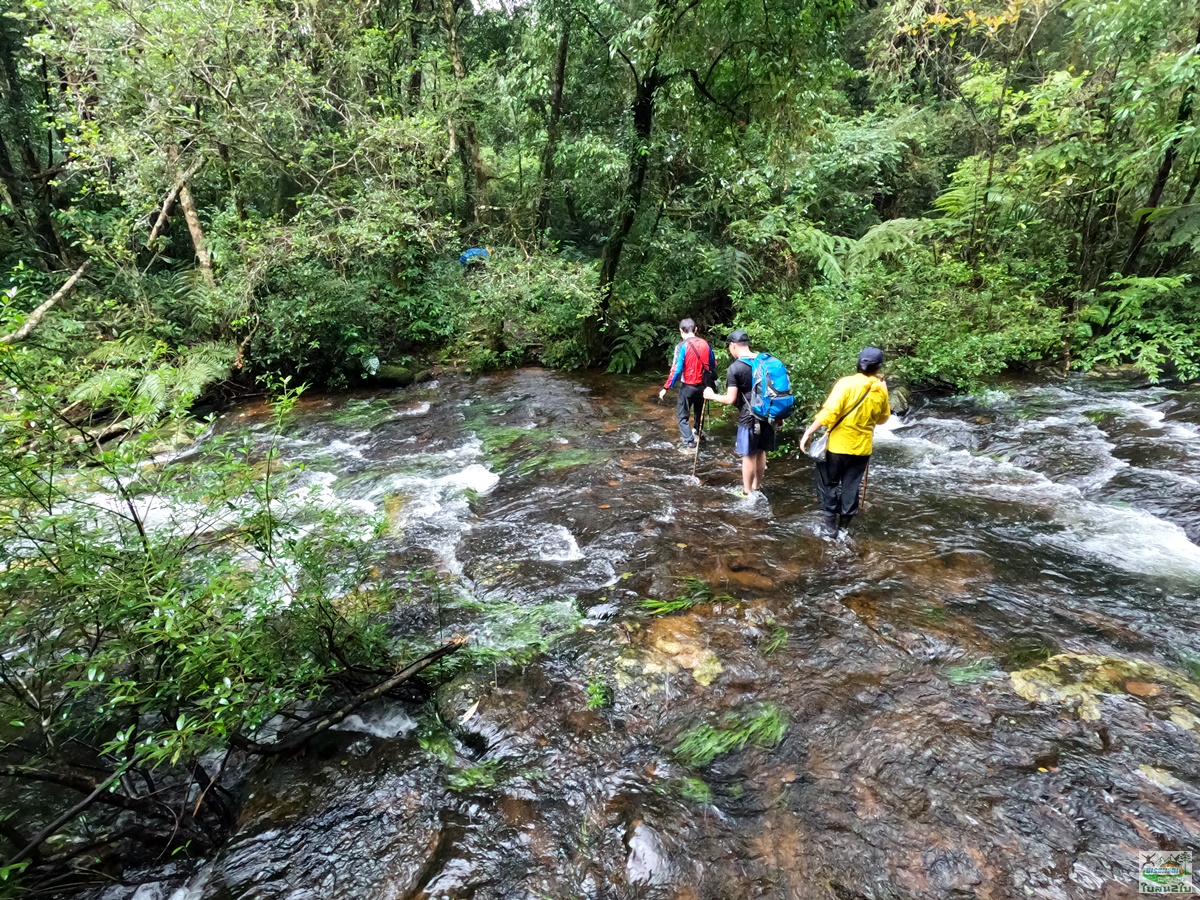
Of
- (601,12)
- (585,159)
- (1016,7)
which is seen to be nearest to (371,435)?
(585,159)

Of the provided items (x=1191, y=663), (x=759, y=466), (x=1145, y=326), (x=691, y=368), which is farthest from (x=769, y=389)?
(x=1145, y=326)

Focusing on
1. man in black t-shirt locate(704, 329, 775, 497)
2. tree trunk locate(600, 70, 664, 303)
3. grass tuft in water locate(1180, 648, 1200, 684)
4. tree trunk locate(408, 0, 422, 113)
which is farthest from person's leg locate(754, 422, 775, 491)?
tree trunk locate(408, 0, 422, 113)

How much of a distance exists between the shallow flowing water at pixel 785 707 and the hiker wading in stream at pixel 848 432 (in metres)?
0.44

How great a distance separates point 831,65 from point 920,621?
857 centimetres

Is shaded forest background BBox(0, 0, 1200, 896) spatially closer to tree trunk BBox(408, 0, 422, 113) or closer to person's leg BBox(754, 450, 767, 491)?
tree trunk BBox(408, 0, 422, 113)

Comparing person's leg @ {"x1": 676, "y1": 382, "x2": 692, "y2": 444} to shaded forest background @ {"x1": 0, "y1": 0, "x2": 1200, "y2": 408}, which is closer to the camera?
person's leg @ {"x1": 676, "y1": 382, "x2": 692, "y2": 444}

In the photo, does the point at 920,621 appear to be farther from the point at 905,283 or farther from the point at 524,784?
the point at 905,283

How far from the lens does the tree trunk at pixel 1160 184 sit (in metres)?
9.44

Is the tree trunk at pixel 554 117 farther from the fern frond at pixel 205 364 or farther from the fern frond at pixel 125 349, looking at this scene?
the fern frond at pixel 125 349

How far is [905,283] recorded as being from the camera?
11586 millimetres

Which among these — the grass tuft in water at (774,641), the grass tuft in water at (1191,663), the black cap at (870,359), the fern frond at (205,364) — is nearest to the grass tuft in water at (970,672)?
the grass tuft in water at (774,641)

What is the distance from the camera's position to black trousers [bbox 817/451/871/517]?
229 inches

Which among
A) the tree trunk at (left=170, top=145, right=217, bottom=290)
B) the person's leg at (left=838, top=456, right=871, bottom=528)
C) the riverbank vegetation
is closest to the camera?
the riverbank vegetation

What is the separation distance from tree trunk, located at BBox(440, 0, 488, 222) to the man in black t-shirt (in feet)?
36.8
